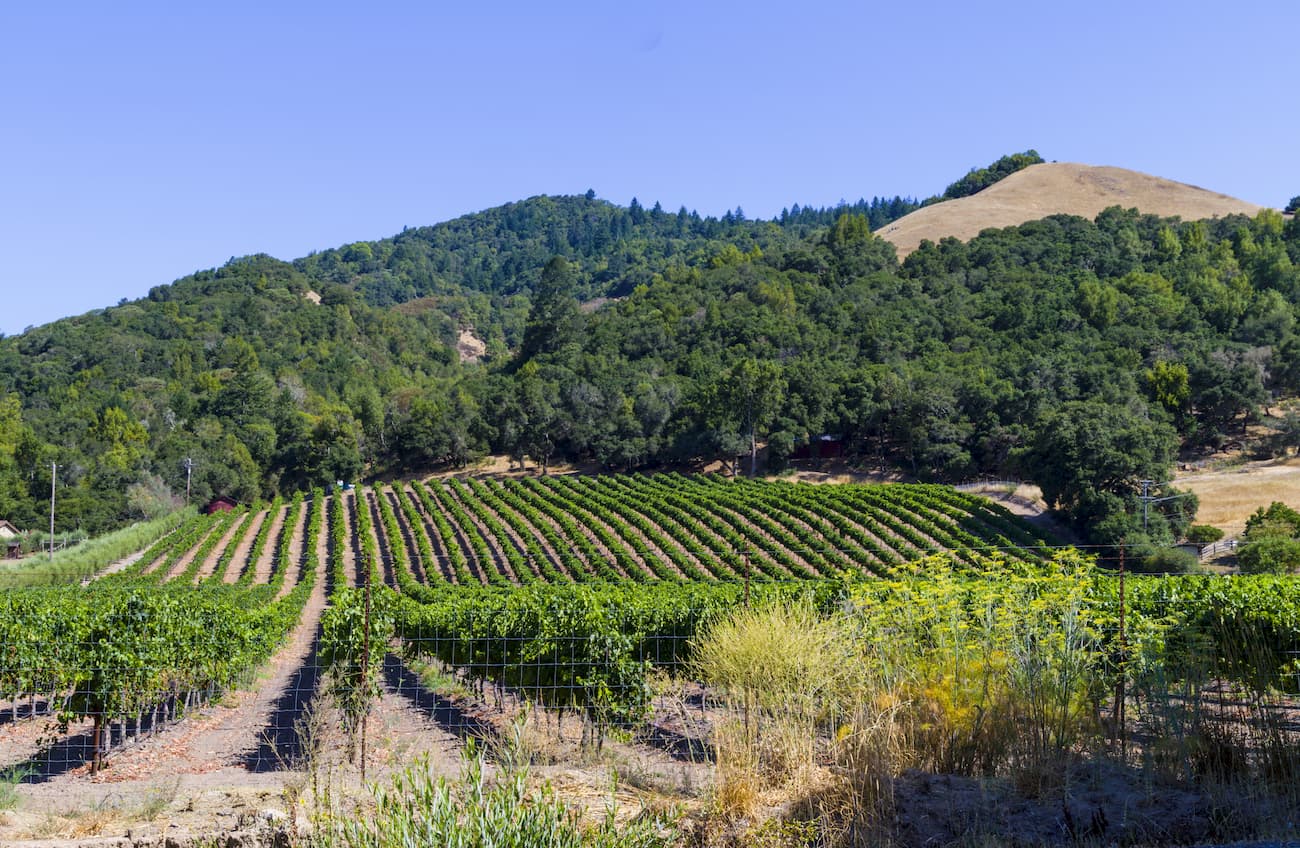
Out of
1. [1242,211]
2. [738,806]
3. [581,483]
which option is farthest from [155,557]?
[1242,211]

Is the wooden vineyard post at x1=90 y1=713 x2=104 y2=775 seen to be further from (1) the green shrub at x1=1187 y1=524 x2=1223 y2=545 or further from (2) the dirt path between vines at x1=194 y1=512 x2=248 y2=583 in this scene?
(1) the green shrub at x1=1187 y1=524 x2=1223 y2=545

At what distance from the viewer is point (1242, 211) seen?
11612 cm

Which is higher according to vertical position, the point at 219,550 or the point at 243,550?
the point at 219,550

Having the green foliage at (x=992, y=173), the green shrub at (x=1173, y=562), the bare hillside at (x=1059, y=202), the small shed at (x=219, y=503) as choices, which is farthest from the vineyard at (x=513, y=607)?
the green foliage at (x=992, y=173)

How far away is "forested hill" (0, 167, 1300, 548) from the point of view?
62.2m

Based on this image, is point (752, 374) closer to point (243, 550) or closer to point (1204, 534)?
point (1204, 534)

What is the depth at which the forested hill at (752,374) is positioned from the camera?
62.2 meters

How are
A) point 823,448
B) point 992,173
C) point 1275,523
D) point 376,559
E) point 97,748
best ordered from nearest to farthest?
point 97,748 → point 1275,523 → point 376,559 → point 823,448 → point 992,173

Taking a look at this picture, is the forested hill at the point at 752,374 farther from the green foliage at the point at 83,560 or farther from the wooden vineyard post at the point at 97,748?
the wooden vineyard post at the point at 97,748

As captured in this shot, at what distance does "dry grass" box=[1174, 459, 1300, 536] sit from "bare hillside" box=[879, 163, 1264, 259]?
213ft

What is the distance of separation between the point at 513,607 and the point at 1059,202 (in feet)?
418


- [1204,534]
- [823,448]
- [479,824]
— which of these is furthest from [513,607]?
[823,448]

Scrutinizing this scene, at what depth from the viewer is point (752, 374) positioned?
6775 centimetres

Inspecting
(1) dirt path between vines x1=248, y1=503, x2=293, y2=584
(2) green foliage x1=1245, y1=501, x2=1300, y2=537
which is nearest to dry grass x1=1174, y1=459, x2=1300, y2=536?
(2) green foliage x1=1245, y1=501, x2=1300, y2=537
